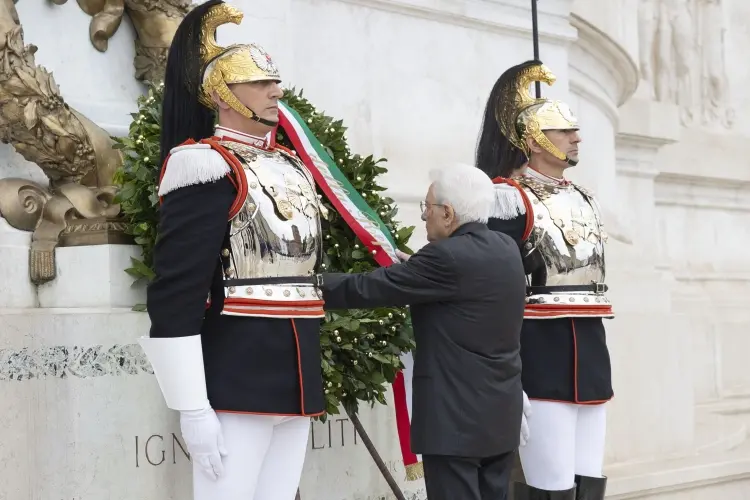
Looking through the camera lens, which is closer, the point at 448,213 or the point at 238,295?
the point at 238,295

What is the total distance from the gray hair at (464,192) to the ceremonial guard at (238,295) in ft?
1.49

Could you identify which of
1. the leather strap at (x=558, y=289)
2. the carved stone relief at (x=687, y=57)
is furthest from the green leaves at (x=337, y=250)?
the carved stone relief at (x=687, y=57)

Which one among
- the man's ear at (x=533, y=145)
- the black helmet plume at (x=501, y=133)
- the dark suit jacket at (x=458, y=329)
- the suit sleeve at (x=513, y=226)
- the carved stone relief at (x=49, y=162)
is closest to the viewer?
the dark suit jacket at (x=458, y=329)

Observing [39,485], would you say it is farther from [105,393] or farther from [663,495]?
[663,495]

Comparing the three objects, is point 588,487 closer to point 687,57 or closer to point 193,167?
point 193,167

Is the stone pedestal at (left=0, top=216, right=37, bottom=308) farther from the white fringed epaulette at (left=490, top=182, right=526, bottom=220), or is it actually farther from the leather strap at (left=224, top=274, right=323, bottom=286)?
the white fringed epaulette at (left=490, top=182, right=526, bottom=220)

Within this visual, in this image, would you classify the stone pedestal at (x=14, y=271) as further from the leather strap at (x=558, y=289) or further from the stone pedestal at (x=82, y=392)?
the leather strap at (x=558, y=289)

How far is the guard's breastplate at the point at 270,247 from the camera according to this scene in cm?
351

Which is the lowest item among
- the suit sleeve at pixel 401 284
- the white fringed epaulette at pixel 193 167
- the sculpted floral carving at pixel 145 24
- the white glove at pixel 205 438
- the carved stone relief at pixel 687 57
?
the white glove at pixel 205 438

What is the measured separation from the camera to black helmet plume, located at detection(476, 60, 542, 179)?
5.01 metres

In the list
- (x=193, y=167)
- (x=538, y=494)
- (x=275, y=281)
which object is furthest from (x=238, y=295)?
(x=538, y=494)

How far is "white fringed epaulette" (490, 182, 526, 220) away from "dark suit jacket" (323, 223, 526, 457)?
0.77 metres

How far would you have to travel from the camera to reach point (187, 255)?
11.2 feet

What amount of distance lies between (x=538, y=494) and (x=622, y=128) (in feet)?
18.9
